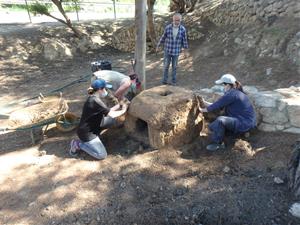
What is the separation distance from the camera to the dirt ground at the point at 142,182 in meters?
4.23

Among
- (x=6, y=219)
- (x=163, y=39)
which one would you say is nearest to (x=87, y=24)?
(x=163, y=39)

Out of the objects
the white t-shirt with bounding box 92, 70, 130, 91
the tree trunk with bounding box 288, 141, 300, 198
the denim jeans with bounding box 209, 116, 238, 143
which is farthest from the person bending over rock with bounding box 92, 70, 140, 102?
the tree trunk with bounding box 288, 141, 300, 198

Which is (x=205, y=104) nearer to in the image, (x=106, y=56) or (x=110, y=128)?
(x=110, y=128)

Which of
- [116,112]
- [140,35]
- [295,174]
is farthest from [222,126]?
[140,35]

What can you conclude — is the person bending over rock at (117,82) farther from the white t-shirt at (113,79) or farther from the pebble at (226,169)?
the pebble at (226,169)

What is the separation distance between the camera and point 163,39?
827 centimetres

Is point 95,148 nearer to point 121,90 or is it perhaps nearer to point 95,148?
point 95,148

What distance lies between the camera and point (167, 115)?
17.4ft

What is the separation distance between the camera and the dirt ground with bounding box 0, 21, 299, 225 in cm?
423

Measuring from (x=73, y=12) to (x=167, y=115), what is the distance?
12.6 metres

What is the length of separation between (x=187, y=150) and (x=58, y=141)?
2.09m

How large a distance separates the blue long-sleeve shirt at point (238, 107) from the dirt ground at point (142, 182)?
33 cm

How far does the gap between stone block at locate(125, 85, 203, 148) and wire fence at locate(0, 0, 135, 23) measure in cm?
971

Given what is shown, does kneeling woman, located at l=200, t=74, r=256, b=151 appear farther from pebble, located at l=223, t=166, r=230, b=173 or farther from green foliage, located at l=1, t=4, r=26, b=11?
green foliage, located at l=1, t=4, r=26, b=11
